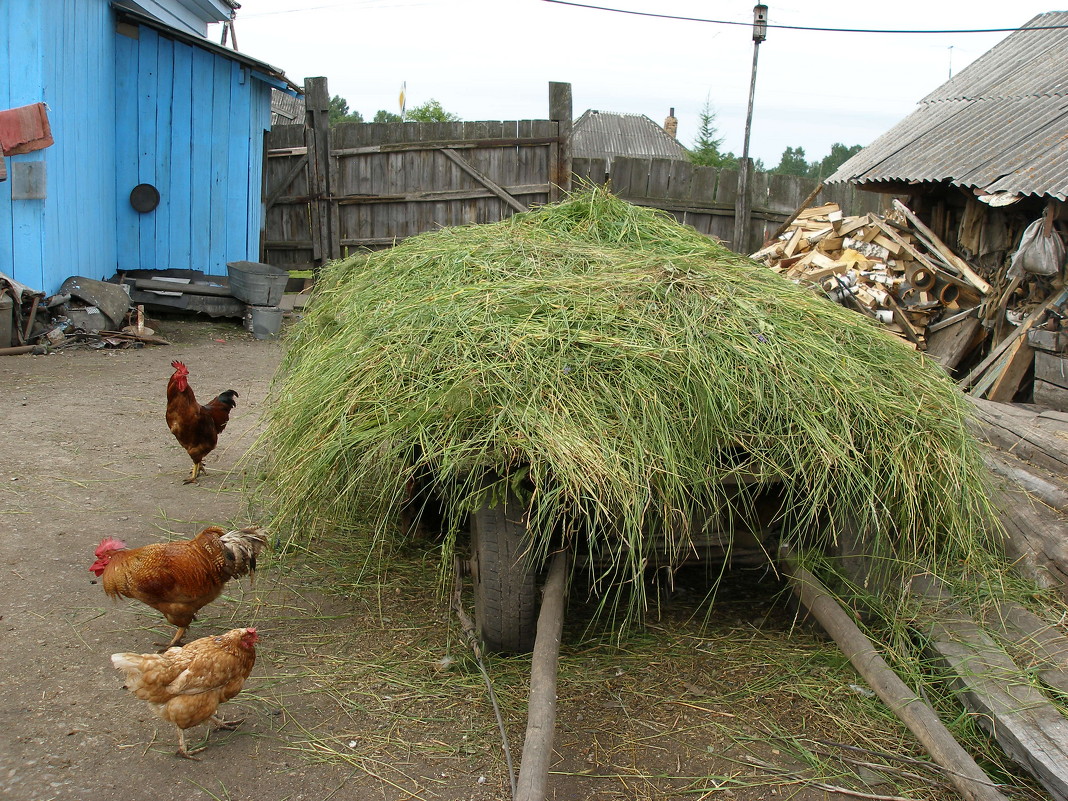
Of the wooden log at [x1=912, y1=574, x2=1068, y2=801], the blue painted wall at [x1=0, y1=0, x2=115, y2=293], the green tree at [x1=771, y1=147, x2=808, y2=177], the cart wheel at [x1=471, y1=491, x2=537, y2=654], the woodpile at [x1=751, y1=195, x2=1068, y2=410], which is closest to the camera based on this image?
the wooden log at [x1=912, y1=574, x2=1068, y2=801]

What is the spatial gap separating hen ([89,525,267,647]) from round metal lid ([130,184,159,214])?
9.00 metres

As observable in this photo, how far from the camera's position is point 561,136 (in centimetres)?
1316

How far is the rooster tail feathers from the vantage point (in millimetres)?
3531


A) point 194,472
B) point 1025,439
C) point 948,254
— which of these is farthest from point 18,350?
point 948,254

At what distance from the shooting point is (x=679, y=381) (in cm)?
313

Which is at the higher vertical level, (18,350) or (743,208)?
(743,208)

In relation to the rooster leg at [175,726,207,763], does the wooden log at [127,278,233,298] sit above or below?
above

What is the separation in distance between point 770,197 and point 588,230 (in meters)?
10.7

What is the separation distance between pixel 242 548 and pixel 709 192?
12.1 m

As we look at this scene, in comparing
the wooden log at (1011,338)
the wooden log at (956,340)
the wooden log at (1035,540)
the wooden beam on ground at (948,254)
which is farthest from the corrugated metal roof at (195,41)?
the wooden log at (1035,540)

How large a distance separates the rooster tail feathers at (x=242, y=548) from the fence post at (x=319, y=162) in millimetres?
10066

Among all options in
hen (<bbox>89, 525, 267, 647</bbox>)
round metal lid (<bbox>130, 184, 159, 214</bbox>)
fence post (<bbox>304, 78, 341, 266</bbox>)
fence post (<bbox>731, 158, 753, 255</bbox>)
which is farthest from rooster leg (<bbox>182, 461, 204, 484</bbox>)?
fence post (<bbox>731, 158, 753, 255</bbox>)

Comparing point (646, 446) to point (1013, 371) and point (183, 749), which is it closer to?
point (183, 749)

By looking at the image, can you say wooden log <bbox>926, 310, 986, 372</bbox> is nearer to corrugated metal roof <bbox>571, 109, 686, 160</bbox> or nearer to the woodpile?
the woodpile
